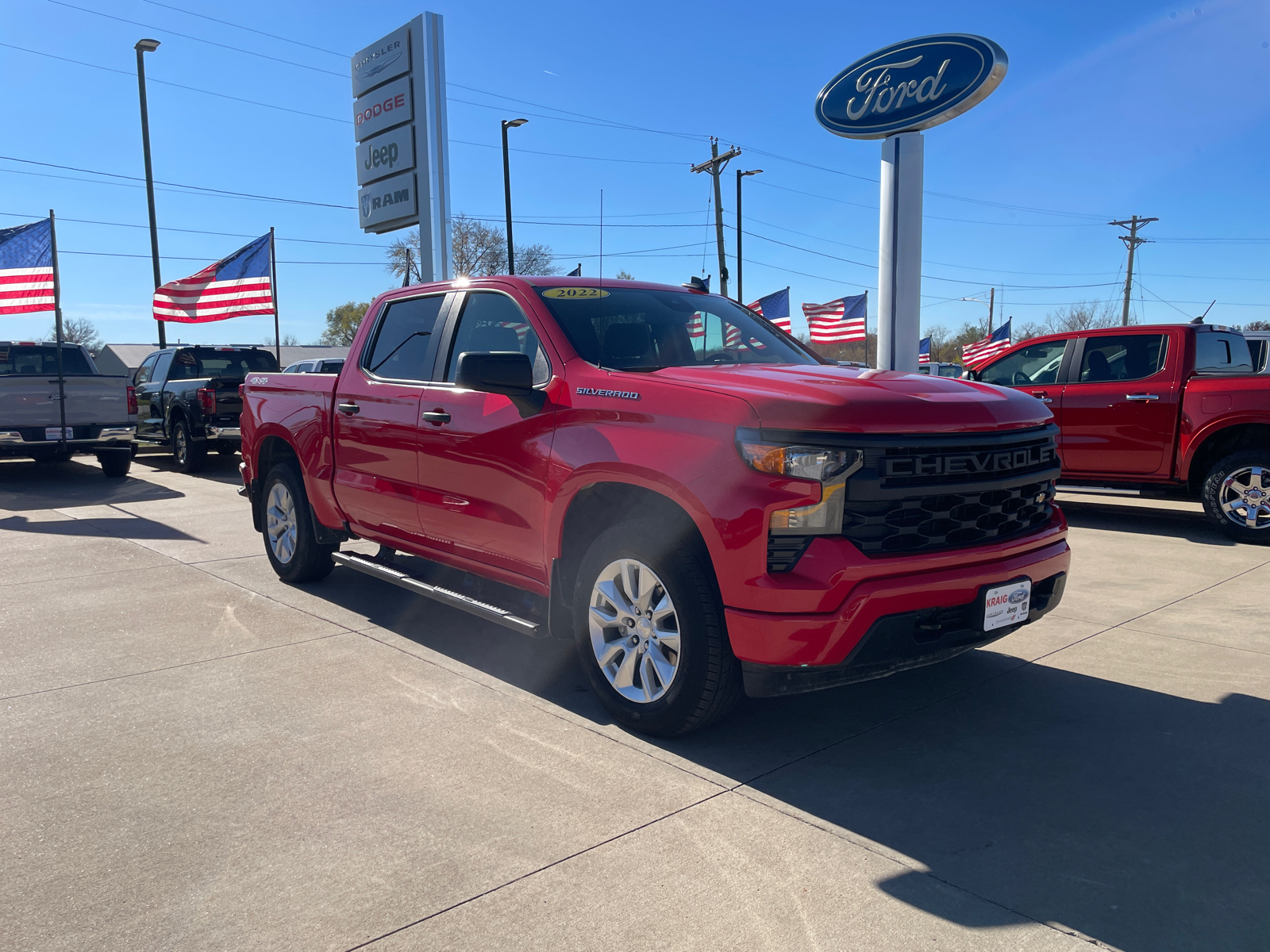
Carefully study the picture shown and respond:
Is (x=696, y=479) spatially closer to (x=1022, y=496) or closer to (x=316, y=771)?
(x=1022, y=496)

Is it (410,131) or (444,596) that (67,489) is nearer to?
(410,131)

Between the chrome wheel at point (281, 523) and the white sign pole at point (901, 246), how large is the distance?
6793 mm

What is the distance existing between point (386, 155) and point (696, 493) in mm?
10870

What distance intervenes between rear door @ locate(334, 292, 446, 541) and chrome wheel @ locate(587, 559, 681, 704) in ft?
5.31

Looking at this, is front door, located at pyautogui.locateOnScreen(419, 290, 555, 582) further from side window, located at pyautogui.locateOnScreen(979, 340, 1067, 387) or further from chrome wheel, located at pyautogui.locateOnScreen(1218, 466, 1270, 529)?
chrome wheel, located at pyautogui.locateOnScreen(1218, 466, 1270, 529)

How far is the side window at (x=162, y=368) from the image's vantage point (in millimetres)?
15758

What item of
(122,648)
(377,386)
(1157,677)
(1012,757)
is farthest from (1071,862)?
(122,648)

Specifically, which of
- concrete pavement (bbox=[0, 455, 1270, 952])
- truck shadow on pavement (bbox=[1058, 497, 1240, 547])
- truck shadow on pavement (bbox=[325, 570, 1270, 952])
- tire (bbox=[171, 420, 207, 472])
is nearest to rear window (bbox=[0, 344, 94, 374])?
tire (bbox=[171, 420, 207, 472])

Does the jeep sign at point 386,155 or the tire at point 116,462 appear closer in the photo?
the jeep sign at point 386,155

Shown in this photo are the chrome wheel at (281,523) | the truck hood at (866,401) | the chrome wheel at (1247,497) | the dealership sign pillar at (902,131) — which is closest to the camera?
the truck hood at (866,401)

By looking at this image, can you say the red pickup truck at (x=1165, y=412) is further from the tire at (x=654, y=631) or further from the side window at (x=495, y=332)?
the tire at (x=654, y=631)

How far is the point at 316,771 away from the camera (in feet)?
11.6

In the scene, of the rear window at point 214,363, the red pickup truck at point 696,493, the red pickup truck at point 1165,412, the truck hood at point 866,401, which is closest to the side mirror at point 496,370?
the red pickup truck at point 696,493

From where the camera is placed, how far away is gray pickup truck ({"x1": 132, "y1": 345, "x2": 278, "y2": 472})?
14086mm
